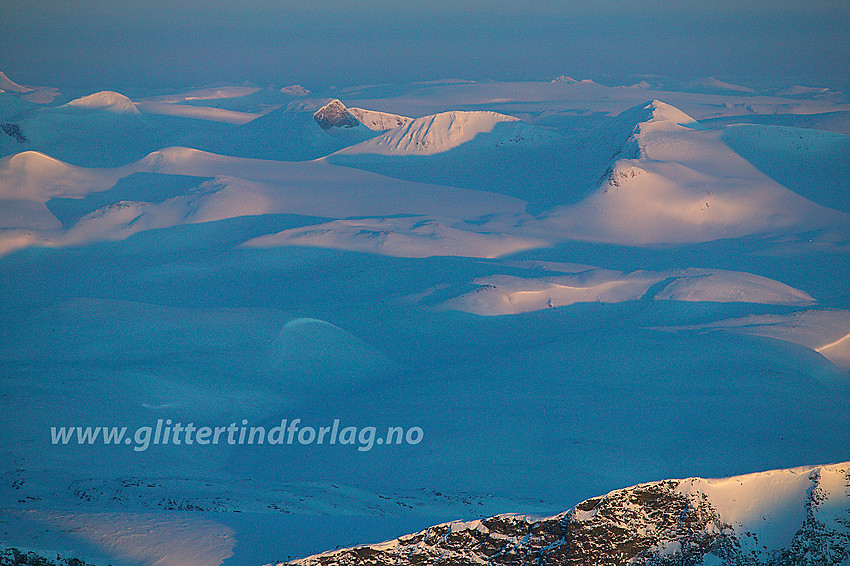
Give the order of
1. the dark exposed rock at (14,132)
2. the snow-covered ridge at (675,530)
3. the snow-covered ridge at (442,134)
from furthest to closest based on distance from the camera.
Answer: the dark exposed rock at (14,132) → the snow-covered ridge at (442,134) → the snow-covered ridge at (675,530)

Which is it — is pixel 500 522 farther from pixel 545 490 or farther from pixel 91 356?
pixel 91 356

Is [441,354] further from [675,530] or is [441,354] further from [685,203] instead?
[685,203]

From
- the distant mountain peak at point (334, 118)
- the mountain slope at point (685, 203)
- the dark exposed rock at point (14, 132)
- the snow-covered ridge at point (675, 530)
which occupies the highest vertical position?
the distant mountain peak at point (334, 118)

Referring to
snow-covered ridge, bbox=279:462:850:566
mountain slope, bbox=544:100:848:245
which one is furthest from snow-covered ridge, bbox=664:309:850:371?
mountain slope, bbox=544:100:848:245

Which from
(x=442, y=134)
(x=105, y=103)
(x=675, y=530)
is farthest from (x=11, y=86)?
(x=675, y=530)

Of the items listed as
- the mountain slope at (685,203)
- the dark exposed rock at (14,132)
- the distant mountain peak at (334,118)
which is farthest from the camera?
the distant mountain peak at (334,118)

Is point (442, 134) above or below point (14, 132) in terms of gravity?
below

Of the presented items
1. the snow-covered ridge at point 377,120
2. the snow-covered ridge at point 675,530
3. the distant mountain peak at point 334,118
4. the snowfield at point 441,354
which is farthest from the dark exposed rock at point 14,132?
the snow-covered ridge at point 675,530

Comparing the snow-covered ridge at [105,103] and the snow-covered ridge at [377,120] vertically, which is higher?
the snow-covered ridge at [105,103]

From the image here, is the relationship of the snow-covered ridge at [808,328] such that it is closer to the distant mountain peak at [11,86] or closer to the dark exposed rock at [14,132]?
the dark exposed rock at [14,132]
